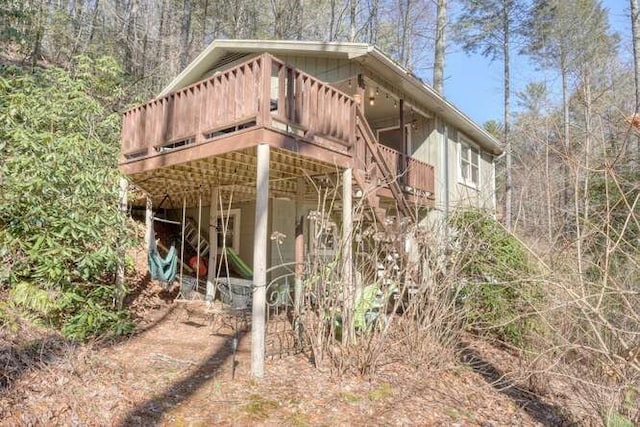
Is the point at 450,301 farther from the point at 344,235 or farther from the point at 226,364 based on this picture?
the point at 226,364

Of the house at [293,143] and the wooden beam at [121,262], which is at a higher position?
the house at [293,143]

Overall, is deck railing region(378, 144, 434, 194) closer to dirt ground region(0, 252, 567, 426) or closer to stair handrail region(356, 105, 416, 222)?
stair handrail region(356, 105, 416, 222)

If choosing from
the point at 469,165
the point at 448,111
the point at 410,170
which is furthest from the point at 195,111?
the point at 469,165

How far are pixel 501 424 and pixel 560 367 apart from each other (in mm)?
955

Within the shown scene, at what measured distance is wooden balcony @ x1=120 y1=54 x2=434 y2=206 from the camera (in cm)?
573

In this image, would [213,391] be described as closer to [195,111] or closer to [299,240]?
[299,240]

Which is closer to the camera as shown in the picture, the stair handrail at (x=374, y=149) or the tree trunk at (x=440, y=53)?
the stair handrail at (x=374, y=149)

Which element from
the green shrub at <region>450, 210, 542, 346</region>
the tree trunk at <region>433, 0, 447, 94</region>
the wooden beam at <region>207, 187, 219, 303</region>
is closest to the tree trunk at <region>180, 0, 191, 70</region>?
the tree trunk at <region>433, 0, 447, 94</region>

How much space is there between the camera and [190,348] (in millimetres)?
6473

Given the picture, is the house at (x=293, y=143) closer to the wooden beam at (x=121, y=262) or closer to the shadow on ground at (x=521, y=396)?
the wooden beam at (x=121, y=262)

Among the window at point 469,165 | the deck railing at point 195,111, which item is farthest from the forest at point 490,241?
the window at point 469,165

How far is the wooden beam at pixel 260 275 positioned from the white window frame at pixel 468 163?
8.85 meters

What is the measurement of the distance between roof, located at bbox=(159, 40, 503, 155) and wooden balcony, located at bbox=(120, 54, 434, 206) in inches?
81.8

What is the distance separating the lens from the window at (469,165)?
1355 centimetres
